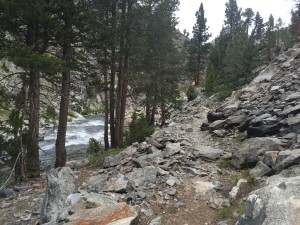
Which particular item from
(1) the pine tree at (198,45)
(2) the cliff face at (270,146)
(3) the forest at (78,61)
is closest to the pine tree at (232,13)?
(1) the pine tree at (198,45)

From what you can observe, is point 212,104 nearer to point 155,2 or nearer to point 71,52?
point 155,2

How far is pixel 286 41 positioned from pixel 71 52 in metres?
38.3

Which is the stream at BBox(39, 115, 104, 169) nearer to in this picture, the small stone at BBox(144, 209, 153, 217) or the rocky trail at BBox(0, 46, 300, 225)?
the rocky trail at BBox(0, 46, 300, 225)

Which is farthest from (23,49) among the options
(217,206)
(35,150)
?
(217,206)

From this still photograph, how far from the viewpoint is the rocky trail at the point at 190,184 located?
6461 mm

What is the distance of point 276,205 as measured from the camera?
4.79 metres

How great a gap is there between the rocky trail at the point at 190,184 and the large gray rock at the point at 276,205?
1cm

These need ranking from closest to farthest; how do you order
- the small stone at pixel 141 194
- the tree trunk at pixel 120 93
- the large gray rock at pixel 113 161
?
the small stone at pixel 141 194, the large gray rock at pixel 113 161, the tree trunk at pixel 120 93

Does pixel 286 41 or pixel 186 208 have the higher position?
pixel 286 41

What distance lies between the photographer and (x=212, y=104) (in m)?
27.7

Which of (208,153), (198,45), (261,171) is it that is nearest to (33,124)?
(208,153)

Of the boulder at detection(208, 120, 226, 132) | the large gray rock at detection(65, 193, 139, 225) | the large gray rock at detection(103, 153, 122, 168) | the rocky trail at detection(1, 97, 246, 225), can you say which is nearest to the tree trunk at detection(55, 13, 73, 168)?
the rocky trail at detection(1, 97, 246, 225)

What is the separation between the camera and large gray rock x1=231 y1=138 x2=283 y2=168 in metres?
9.26

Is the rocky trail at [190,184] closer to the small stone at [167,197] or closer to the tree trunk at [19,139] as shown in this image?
the small stone at [167,197]
